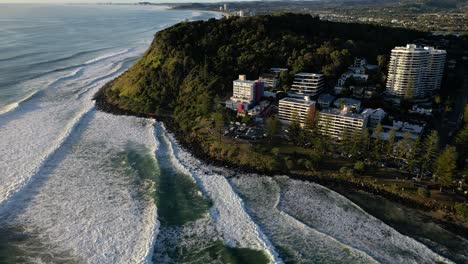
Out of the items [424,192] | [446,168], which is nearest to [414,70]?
[446,168]

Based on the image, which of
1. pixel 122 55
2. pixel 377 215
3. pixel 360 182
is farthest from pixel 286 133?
pixel 122 55

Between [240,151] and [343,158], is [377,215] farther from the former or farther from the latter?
[240,151]

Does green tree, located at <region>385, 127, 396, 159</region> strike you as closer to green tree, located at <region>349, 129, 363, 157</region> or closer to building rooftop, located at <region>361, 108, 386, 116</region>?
green tree, located at <region>349, 129, 363, 157</region>

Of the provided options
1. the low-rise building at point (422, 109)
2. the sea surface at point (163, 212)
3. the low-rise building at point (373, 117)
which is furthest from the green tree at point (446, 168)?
the low-rise building at point (422, 109)

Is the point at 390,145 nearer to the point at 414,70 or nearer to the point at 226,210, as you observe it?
the point at 226,210

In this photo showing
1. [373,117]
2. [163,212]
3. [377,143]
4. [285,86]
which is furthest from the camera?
[285,86]

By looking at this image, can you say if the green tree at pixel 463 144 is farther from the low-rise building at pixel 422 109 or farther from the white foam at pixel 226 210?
the white foam at pixel 226 210
